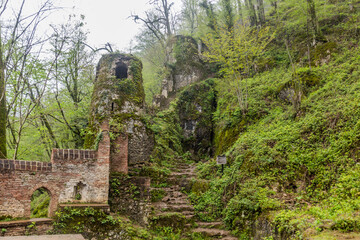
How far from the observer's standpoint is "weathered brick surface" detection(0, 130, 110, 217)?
7223 millimetres

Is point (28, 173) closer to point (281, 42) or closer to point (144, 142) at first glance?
point (144, 142)

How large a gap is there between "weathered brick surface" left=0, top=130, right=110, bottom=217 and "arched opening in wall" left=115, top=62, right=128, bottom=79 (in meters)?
5.82

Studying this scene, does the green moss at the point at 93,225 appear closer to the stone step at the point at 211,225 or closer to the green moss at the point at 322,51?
the stone step at the point at 211,225

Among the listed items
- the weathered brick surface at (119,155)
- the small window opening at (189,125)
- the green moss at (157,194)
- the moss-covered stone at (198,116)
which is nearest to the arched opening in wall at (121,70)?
the weathered brick surface at (119,155)

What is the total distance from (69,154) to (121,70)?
735 centimetres

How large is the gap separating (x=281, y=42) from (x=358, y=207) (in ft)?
54.8

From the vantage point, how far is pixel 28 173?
7602 millimetres

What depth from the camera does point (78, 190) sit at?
8445 millimetres

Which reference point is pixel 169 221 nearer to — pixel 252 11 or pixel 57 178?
pixel 57 178

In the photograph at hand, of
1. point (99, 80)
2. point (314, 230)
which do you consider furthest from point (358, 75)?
point (99, 80)

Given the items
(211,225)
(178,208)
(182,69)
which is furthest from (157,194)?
(182,69)

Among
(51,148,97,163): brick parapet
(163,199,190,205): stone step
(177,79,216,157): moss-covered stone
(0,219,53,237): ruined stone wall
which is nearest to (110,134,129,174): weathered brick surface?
(51,148,97,163): brick parapet

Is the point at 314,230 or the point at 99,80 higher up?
the point at 99,80

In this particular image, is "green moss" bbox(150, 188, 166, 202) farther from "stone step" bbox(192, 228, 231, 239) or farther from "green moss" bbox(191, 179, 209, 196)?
"stone step" bbox(192, 228, 231, 239)
